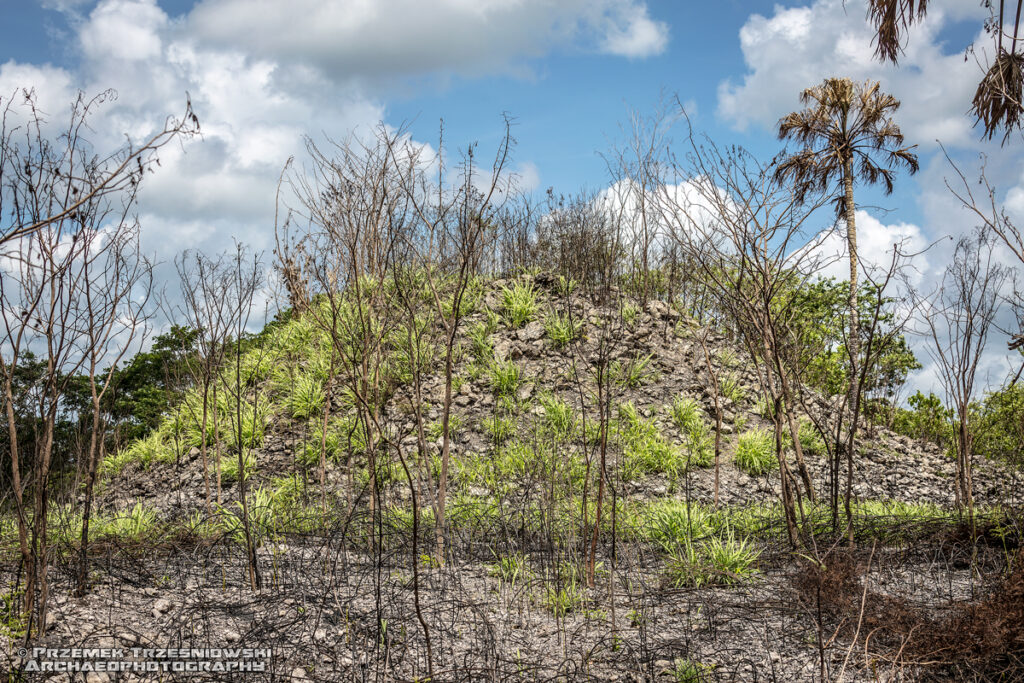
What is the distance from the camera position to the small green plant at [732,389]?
10.9 m

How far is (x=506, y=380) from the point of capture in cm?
1028

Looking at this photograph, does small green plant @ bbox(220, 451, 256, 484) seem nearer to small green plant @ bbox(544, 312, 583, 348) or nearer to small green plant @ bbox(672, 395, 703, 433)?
small green plant @ bbox(544, 312, 583, 348)

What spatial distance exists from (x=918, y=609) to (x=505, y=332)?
799 centimetres

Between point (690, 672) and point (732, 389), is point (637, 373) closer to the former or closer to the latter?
point (732, 389)

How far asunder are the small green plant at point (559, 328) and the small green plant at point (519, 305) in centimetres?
40

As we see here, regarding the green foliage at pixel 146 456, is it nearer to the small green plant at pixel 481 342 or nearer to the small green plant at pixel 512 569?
the small green plant at pixel 481 342

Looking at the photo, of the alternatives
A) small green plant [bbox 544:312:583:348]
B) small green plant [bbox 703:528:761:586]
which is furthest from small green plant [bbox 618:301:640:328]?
small green plant [bbox 703:528:761:586]

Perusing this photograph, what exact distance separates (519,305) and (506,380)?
2.00 meters

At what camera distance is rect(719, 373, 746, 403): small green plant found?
429 inches

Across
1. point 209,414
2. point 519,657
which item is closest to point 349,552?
point 519,657

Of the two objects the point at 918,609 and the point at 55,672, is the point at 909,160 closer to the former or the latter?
the point at 918,609

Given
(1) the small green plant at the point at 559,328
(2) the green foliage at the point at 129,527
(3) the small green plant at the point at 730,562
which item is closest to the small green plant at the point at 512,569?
(3) the small green plant at the point at 730,562

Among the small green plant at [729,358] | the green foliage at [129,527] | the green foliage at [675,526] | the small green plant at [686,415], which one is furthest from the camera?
the small green plant at [729,358]

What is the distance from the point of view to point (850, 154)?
1477 centimetres
